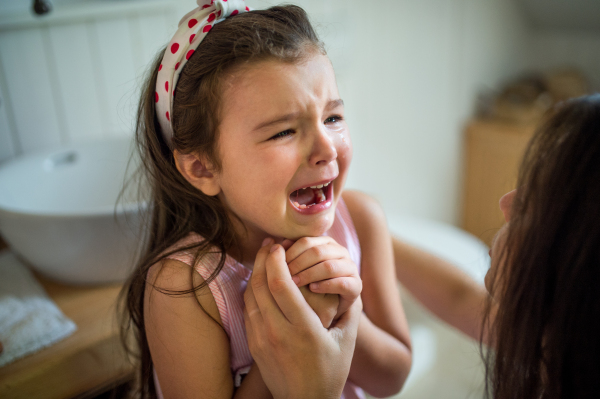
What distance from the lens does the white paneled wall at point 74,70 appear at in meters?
1.17

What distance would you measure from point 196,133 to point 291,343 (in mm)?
313

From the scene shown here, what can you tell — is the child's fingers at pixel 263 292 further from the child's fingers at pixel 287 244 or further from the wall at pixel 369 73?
the wall at pixel 369 73

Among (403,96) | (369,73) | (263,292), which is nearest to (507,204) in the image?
(263,292)

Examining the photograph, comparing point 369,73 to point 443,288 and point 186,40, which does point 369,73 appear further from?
point 186,40

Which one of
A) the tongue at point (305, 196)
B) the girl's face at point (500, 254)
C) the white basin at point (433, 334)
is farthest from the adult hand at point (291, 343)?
the white basin at point (433, 334)

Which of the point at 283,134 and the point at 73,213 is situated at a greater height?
the point at 283,134

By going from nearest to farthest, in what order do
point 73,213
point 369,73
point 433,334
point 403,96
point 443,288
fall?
1. point 73,213
2. point 443,288
3. point 433,334
4. point 369,73
5. point 403,96

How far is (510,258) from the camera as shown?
0.60m

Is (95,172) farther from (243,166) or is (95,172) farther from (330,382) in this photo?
(330,382)

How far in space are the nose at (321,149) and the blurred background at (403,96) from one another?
294mm

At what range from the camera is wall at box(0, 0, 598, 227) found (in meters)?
1.21

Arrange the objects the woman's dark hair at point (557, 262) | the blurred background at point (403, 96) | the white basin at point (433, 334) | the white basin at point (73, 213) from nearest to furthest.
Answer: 1. the woman's dark hair at point (557, 262)
2. the white basin at point (73, 213)
3. the blurred background at point (403, 96)
4. the white basin at point (433, 334)

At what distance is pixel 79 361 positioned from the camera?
2.71 feet

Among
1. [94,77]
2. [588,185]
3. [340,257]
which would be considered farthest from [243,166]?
[94,77]
